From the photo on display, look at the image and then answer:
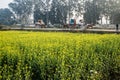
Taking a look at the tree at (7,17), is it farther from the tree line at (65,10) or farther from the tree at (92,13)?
the tree at (92,13)

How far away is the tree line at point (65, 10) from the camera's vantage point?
224 ft

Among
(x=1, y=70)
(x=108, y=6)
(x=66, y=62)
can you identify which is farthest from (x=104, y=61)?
(x=108, y=6)

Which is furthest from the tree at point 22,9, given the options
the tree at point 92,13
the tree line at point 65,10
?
the tree at point 92,13

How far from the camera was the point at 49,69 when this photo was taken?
6.59m

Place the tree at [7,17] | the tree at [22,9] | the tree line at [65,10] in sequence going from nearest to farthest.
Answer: the tree line at [65,10]
the tree at [22,9]
the tree at [7,17]

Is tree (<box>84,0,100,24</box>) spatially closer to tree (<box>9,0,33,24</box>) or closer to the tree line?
the tree line

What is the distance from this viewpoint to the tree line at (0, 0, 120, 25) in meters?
68.2

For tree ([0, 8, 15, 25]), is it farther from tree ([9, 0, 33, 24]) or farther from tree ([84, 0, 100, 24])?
tree ([84, 0, 100, 24])

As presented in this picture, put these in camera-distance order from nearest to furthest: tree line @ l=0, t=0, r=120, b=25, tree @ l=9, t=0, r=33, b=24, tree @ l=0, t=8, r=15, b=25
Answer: tree line @ l=0, t=0, r=120, b=25
tree @ l=9, t=0, r=33, b=24
tree @ l=0, t=8, r=15, b=25

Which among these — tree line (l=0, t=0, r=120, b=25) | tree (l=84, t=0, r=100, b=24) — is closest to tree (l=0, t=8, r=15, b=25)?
tree line (l=0, t=0, r=120, b=25)

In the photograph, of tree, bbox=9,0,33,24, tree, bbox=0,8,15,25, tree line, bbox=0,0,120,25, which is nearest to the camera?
tree line, bbox=0,0,120,25

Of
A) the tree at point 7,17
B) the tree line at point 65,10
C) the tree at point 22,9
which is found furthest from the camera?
the tree at point 7,17

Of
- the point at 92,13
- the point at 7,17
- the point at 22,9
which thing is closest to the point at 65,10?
the point at 92,13

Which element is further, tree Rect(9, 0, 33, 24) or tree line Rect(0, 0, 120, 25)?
tree Rect(9, 0, 33, 24)
